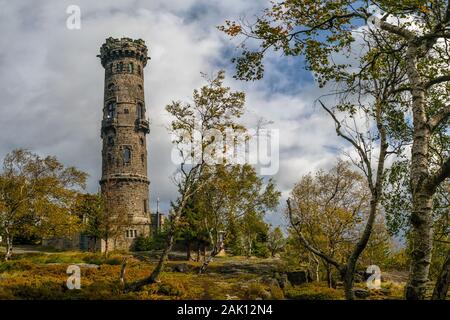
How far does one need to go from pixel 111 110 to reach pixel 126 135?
194 inches

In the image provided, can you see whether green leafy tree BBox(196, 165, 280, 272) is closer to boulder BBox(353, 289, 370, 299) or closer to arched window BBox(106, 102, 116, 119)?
boulder BBox(353, 289, 370, 299)

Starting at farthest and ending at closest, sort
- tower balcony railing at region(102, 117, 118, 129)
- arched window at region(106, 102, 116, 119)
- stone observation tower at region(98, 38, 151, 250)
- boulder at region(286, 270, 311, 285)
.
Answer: arched window at region(106, 102, 116, 119)
tower balcony railing at region(102, 117, 118, 129)
stone observation tower at region(98, 38, 151, 250)
boulder at region(286, 270, 311, 285)

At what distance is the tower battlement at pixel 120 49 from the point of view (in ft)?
224

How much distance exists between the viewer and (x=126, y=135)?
217 feet

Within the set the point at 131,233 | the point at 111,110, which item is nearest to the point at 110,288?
the point at 131,233

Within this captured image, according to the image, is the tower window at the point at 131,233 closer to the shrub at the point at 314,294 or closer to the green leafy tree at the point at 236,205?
the green leafy tree at the point at 236,205

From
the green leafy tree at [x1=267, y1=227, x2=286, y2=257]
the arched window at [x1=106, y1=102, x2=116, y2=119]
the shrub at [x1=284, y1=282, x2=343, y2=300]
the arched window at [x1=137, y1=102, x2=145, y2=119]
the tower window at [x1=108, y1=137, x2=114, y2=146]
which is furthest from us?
the green leafy tree at [x1=267, y1=227, x2=286, y2=257]

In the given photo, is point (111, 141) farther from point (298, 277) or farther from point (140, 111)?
point (298, 277)

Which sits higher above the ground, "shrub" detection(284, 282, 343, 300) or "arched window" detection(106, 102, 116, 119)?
"arched window" detection(106, 102, 116, 119)

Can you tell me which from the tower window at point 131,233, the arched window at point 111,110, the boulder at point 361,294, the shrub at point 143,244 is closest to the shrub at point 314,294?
the boulder at point 361,294

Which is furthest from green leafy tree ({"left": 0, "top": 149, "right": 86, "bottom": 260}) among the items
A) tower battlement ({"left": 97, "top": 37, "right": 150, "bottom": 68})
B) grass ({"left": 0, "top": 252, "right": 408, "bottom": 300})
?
tower battlement ({"left": 97, "top": 37, "right": 150, "bottom": 68})

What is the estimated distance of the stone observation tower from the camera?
63.3 m

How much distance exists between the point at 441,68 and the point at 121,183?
55.5 metres

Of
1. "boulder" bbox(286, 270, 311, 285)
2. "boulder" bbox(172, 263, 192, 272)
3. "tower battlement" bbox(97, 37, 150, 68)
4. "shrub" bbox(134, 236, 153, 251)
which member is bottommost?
"boulder" bbox(286, 270, 311, 285)
